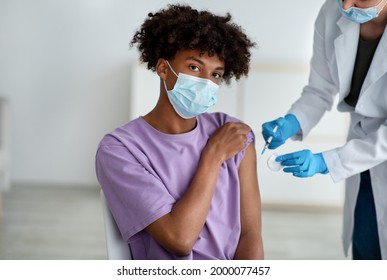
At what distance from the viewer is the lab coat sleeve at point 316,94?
6.23 ft

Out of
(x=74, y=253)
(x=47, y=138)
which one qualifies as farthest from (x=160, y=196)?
(x=47, y=138)

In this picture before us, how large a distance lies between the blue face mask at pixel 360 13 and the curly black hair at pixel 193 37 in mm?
294

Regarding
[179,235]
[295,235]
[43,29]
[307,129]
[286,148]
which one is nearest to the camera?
[179,235]

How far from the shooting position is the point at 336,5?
5.84 feet

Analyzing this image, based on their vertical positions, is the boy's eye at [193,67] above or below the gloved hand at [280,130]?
above

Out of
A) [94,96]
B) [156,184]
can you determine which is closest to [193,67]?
[156,184]

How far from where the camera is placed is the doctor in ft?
5.33

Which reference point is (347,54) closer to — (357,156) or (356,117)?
(356,117)

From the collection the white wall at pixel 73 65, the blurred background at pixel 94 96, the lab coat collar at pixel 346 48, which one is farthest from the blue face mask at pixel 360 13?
the white wall at pixel 73 65

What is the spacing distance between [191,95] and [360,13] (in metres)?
0.54

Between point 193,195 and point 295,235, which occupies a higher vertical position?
point 193,195

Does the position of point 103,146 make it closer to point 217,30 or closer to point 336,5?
point 217,30

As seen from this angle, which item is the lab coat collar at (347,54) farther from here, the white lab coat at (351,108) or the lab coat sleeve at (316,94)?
the lab coat sleeve at (316,94)

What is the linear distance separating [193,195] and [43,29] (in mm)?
3915
